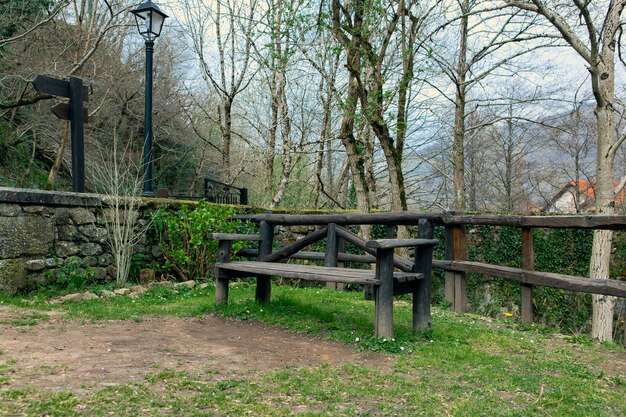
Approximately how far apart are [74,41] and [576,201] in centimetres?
1590

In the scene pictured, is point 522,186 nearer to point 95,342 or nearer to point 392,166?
point 392,166

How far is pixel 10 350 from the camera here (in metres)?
3.39

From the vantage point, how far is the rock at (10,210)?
5371 millimetres

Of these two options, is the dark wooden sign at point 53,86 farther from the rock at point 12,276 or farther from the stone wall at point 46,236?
the rock at point 12,276

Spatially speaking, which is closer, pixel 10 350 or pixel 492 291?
pixel 10 350

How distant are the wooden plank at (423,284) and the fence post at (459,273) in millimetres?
1870

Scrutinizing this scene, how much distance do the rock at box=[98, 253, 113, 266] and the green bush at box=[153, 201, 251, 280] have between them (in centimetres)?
73

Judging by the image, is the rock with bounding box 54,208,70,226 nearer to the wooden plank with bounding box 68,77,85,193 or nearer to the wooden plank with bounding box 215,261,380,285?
the wooden plank with bounding box 68,77,85,193

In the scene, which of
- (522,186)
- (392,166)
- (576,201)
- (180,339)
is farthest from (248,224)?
(522,186)

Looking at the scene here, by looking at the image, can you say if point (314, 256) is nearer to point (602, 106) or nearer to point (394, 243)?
point (394, 243)

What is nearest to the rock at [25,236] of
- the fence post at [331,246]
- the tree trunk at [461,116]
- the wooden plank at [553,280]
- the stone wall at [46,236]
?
the stone wall at [46,236]

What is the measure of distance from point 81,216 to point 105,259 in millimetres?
626

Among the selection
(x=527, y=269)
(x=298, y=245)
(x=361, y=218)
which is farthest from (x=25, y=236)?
Answer: (x=527, y=269)

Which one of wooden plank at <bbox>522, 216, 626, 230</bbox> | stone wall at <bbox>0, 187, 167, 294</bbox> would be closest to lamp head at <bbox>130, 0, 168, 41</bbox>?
stone wall at <bbox>0, 187, 167, 294</bbox>
